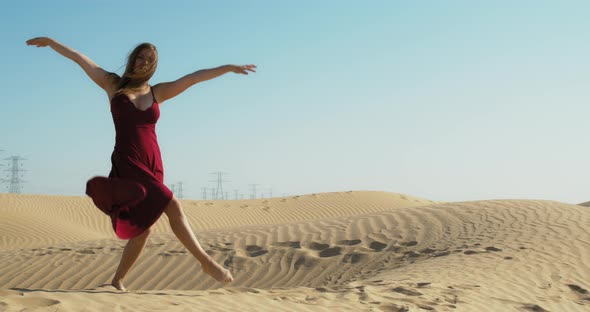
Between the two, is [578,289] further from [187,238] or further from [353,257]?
[187,238]

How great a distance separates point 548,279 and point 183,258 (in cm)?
529

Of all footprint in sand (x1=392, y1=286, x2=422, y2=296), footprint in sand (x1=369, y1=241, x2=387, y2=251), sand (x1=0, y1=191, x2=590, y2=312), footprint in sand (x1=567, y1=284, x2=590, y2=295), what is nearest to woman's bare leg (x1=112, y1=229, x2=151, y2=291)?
sand (x1=0, y1=191, x2=590, y2=312)

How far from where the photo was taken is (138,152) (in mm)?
4105

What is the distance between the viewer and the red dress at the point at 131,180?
157 inches

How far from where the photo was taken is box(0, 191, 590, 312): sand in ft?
14.9

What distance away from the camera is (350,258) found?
838 centimetres

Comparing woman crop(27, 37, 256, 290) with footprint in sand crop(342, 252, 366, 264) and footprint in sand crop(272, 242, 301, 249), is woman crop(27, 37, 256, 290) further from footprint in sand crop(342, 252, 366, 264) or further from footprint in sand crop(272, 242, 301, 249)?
footprint in sand crop(272, 242, 301, 249)

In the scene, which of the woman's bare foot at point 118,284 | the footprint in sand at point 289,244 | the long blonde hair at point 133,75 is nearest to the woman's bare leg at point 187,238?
the woman's bare foot at point 118,284

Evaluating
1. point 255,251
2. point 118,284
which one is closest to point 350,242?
point 255,251

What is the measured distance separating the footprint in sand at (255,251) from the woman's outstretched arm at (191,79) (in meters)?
5.03

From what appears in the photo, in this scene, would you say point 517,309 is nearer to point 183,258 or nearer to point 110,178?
point 110,178

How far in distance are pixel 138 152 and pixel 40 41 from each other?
114 cm

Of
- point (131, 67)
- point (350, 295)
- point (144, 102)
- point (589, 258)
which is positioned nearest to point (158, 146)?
point (144, 102)

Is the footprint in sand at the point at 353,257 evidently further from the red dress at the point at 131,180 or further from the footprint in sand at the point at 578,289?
the red dress at the point at 131,180
